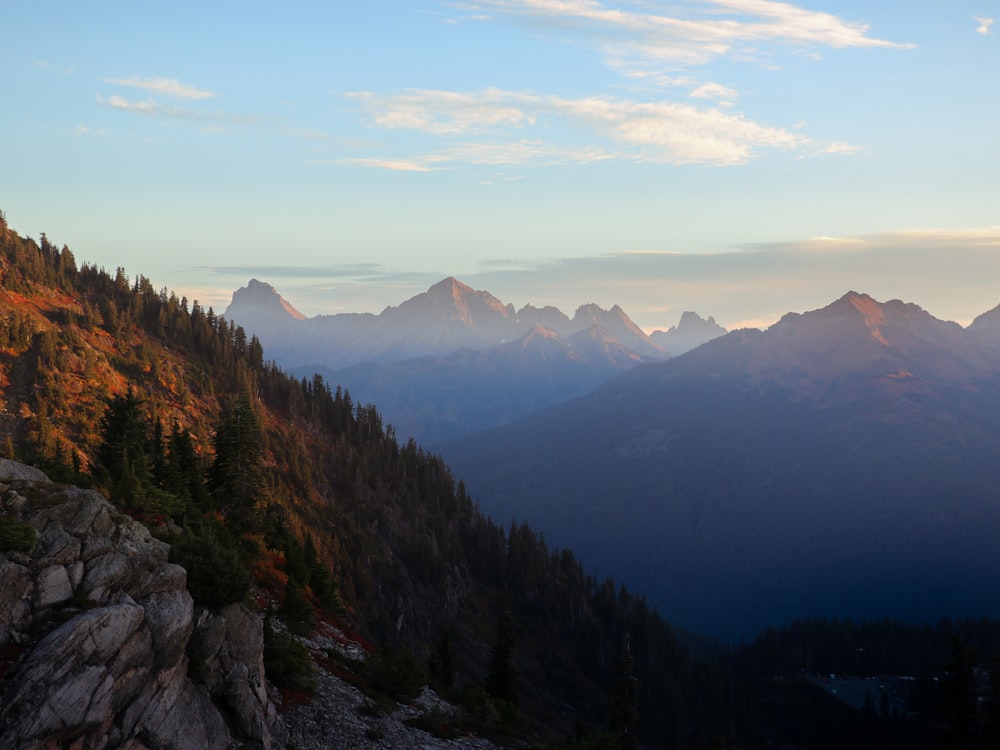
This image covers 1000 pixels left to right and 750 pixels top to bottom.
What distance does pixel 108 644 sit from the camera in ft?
116

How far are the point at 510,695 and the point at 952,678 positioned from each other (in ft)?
157

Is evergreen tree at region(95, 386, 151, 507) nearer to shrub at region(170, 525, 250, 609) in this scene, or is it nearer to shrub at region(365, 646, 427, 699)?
shrub at region(170, 525, 250, 609)

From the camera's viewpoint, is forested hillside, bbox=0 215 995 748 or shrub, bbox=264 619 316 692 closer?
shrub, bbox=264 619 316 692

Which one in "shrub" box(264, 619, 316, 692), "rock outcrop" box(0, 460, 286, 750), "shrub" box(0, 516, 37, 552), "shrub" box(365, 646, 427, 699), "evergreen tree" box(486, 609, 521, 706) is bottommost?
"evergreen tree" box(486, 609, 521, 706)

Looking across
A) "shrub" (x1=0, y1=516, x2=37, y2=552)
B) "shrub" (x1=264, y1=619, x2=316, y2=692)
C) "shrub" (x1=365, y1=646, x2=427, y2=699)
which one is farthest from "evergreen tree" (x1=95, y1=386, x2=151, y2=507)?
"shrub" (x1=365, y1=646, x2=427, y2=699)

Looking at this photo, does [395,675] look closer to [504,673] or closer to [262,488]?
[262,488]

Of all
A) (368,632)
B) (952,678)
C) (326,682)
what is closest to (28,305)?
(368,632)

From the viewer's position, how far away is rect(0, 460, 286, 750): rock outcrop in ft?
110

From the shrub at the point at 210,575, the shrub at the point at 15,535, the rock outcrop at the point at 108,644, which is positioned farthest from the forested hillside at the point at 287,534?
the shrub at the point at 15,535

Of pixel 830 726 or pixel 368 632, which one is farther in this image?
pixel 830 726

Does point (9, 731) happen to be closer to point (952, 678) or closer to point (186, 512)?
point (186, 512)

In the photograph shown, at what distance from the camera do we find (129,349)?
16800 cm

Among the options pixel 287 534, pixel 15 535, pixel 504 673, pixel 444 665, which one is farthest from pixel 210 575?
pixel 504 673

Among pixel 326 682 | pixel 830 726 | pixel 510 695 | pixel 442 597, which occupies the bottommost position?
pixel 830 726
